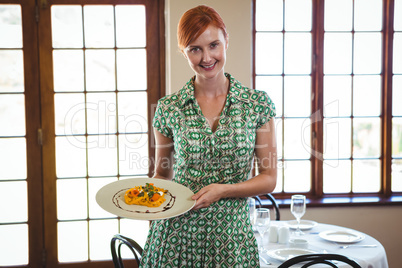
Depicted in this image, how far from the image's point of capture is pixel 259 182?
4.44 ft

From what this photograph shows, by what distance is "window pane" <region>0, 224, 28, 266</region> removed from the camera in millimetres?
3178

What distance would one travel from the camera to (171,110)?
1417 mm

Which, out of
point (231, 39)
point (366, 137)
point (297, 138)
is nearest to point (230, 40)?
point (231, 39)

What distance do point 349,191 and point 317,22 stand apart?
1.37m

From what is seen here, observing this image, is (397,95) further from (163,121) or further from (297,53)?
(163,121)

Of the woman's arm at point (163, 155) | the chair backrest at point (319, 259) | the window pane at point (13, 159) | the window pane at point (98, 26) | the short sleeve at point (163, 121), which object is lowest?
the chair backrest at point (319, 259)

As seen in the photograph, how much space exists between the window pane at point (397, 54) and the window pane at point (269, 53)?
3.00ft

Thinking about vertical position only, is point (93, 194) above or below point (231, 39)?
below

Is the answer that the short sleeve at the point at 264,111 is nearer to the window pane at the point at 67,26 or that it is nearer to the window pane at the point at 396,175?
the window pane at the point at 67,26

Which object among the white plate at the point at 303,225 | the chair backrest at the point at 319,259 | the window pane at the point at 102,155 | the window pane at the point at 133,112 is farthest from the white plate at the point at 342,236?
the window pane at the point at 102,155

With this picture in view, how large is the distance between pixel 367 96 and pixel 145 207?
258 cm

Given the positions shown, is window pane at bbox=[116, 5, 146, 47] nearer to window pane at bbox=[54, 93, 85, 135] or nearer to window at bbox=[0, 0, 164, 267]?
window at bbox=[0, 0, 164, 267]

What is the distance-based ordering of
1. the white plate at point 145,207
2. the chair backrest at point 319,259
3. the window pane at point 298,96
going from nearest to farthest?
the white plate at point 145,207, the chair backrest at point 319,259, the window pane at point 298,96

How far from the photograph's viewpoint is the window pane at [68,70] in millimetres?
3117
